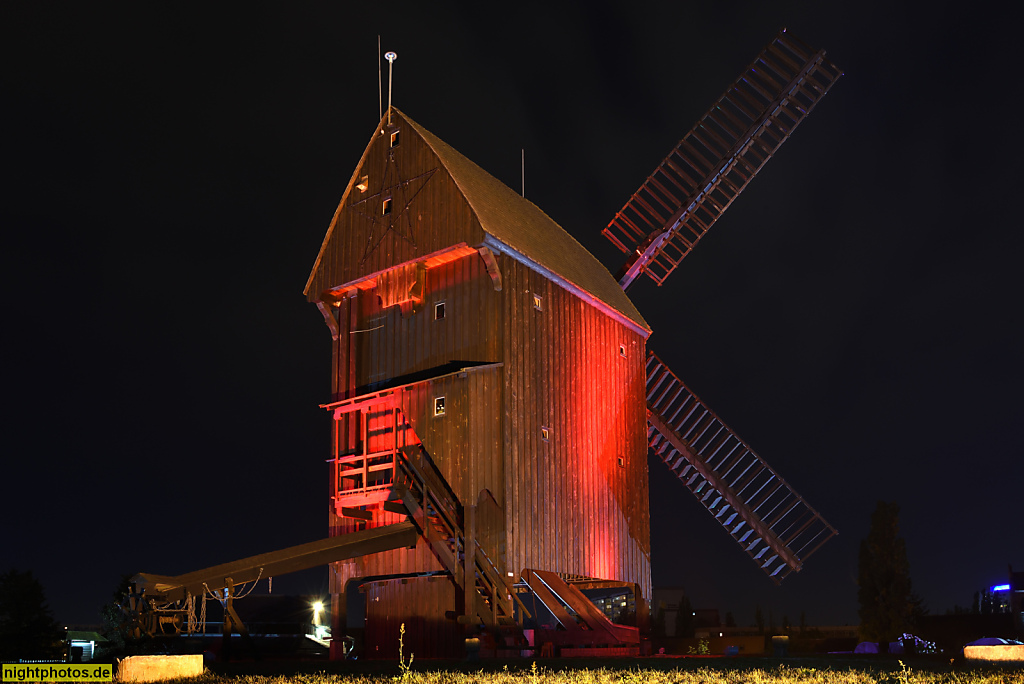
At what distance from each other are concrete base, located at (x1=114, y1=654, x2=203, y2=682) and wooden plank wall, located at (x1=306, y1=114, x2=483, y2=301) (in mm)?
11194

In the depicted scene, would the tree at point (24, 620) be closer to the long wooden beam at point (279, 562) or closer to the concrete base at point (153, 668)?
the long wooden beam at point (279, 562)

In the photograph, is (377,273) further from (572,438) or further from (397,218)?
(572,438)

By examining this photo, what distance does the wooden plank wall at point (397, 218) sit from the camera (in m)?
22.8

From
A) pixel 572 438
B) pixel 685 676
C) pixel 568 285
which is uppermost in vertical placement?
pixel 568 285

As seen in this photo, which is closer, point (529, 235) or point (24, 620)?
point (529, 235)

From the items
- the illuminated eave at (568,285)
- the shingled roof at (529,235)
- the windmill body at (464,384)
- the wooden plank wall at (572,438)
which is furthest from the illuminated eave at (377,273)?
the wooden plank wall at (572,438)

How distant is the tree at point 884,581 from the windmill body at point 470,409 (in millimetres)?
11157

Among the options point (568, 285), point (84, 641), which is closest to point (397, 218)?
point (568, 285)

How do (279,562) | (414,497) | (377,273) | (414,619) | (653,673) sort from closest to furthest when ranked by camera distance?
(653,673)
(279,562)
(414,497)
(414,619)
(377,273)

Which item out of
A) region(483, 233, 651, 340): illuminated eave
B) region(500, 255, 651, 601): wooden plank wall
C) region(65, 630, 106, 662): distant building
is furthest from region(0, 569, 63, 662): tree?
region(483, 233, 651, 340): illuminated eave

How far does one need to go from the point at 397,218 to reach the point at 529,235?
348 centimetres

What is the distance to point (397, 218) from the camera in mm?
24172

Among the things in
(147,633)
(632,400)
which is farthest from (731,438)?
(147,633)

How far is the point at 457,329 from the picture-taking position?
23078 millimetres
